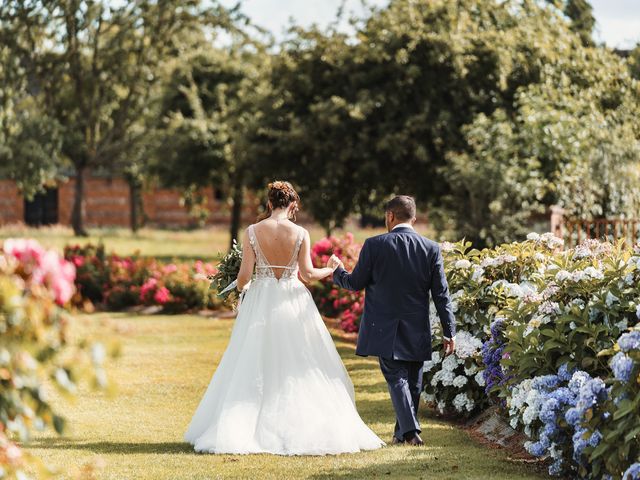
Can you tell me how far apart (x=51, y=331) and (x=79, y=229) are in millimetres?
32594

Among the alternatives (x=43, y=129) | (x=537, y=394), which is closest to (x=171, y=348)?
(x=537, y=394)

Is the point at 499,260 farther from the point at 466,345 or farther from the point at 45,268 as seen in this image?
the point at 45,268

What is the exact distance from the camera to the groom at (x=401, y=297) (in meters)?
7.75

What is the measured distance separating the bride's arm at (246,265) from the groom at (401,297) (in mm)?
695

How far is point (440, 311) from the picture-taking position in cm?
778

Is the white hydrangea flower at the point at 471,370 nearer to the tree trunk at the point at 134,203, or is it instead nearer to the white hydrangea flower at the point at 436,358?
the white hydrangea flower at the point at 436,358

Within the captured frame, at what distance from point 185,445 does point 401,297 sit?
1.98m

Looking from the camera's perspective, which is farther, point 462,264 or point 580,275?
point 462,264

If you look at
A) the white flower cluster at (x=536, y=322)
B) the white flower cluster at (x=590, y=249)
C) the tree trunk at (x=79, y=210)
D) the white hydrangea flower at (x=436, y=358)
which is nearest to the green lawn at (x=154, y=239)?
the tree trunk at (x=79, y=210)

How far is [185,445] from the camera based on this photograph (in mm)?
8031

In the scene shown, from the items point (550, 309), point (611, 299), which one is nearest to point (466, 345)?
point (550, 309)

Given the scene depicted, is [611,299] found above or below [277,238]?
below

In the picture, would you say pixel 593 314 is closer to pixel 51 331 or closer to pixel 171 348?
pixel 51 331

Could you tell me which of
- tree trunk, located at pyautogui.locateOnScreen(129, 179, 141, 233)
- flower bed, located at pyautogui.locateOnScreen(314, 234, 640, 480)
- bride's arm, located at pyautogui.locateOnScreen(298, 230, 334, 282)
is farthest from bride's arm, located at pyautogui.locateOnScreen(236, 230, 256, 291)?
tree trunk, located at pyautogui.locateOnScreen(129, 179, 141, 233)
